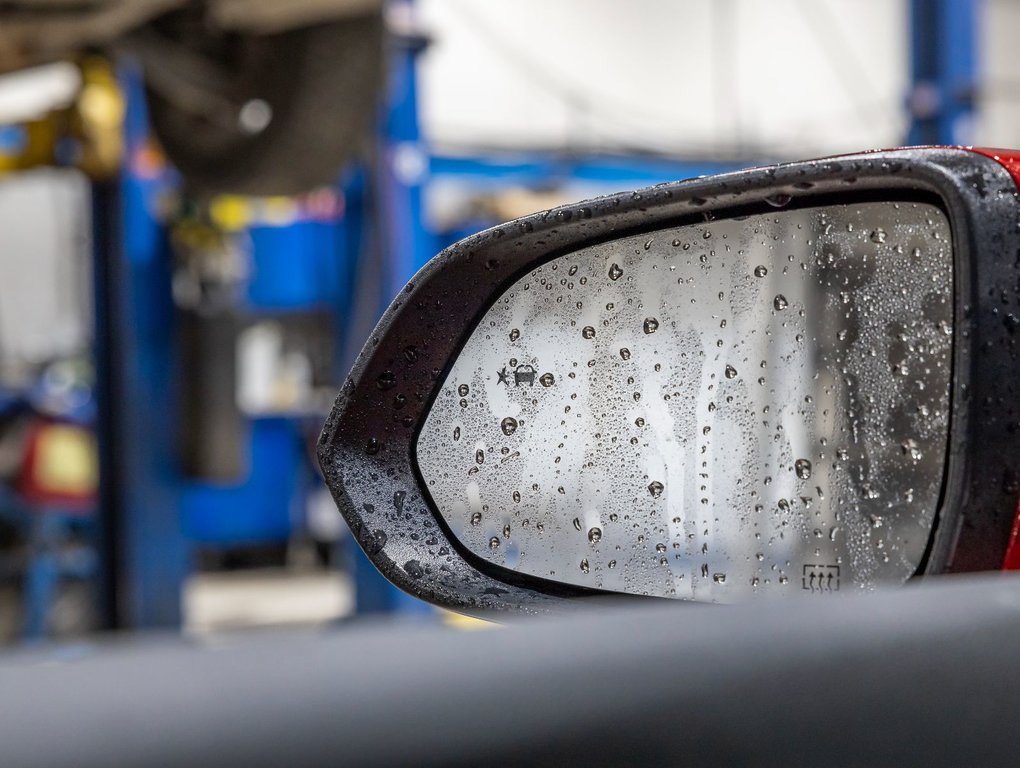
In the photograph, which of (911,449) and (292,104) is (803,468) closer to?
(911,449)

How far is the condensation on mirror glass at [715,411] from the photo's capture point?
0.63m

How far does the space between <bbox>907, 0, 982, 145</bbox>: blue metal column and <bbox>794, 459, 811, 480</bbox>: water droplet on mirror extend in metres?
4.86

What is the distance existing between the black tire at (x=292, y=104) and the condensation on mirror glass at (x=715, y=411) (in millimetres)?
1948

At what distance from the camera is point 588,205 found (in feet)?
2.20

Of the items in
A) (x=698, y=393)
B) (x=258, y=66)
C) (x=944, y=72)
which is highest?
(x=944, y=72)

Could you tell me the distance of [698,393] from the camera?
0.72 m

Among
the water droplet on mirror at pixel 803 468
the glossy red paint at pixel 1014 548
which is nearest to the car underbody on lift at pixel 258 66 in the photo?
the water droplet on mirror at pixel 803 468

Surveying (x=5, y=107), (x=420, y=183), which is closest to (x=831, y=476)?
(x=420, y=183)

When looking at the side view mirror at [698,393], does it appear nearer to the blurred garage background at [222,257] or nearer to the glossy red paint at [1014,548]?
the glossy red paint at [1014,548]

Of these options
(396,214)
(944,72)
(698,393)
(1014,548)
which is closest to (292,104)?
(396,214)

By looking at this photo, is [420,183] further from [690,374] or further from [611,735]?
[611,735]

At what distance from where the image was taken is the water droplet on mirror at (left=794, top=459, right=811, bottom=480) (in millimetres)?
679

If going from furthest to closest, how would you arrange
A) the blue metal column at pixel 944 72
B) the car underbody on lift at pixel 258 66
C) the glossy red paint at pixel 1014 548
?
the blue metal column at pixel 944 72
the car underbody on lift at pixel 258 66
the glossy red paint at pixel 1014 548

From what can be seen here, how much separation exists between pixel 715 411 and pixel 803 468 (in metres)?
0.07
